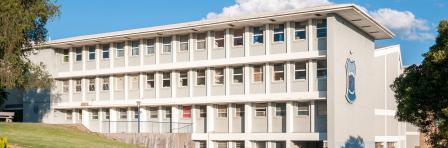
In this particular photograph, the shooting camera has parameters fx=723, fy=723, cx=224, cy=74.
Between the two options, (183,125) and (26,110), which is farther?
(26,110)

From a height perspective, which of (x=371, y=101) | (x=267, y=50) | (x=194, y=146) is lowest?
(x=194, y=146)

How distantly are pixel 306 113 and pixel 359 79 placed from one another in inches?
197

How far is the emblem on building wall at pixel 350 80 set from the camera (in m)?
44.3

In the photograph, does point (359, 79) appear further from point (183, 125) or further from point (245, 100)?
point (183, 125)

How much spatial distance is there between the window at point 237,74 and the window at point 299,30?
15.3 ft

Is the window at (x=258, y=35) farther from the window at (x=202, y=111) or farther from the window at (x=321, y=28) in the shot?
the window at (x=202, y=111)

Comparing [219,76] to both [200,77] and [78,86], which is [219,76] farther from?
[78,86]

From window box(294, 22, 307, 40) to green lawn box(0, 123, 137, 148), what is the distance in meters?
12.2

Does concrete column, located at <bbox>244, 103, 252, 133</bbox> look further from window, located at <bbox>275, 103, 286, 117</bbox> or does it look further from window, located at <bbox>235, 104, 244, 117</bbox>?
window, located at <bbox>275, 103, 286, 117</bbox>

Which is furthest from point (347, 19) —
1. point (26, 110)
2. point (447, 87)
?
point (26, 110)

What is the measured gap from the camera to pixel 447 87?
30688 mm

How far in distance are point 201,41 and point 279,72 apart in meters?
6.28

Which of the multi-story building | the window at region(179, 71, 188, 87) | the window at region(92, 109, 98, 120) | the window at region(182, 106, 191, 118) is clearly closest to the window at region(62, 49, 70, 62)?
the multi-story building

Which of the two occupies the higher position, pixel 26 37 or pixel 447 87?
pixel 26 37
